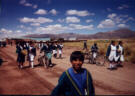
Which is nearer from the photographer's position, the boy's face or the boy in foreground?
the boy in foreground

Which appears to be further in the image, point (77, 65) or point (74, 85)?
point (77, 65)

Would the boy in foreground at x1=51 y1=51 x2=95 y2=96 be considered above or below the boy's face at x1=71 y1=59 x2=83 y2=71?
below

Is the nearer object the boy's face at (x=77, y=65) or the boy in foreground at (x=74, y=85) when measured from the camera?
the boy in foreground at (x=74, y=85)

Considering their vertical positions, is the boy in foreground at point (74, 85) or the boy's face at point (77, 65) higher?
the boy's face at point (77, 65)

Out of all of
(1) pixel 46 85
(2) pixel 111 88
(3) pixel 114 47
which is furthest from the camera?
(3) pixel 114 47

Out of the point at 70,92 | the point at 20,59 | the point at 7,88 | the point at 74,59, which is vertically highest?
the point at 74,59

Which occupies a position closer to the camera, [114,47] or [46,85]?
[46,85]

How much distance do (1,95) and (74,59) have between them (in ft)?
14.6

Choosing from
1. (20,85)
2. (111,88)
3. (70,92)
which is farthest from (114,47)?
(70,92)

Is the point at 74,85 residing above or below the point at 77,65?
below

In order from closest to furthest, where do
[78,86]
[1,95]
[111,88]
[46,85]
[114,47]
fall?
[78,86]
[1,95]
[111,88]
[46,85]
[114,47]

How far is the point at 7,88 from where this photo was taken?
6.14 m

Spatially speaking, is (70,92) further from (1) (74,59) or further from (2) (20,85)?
(2) (20,85)

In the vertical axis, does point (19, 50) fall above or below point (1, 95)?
above
